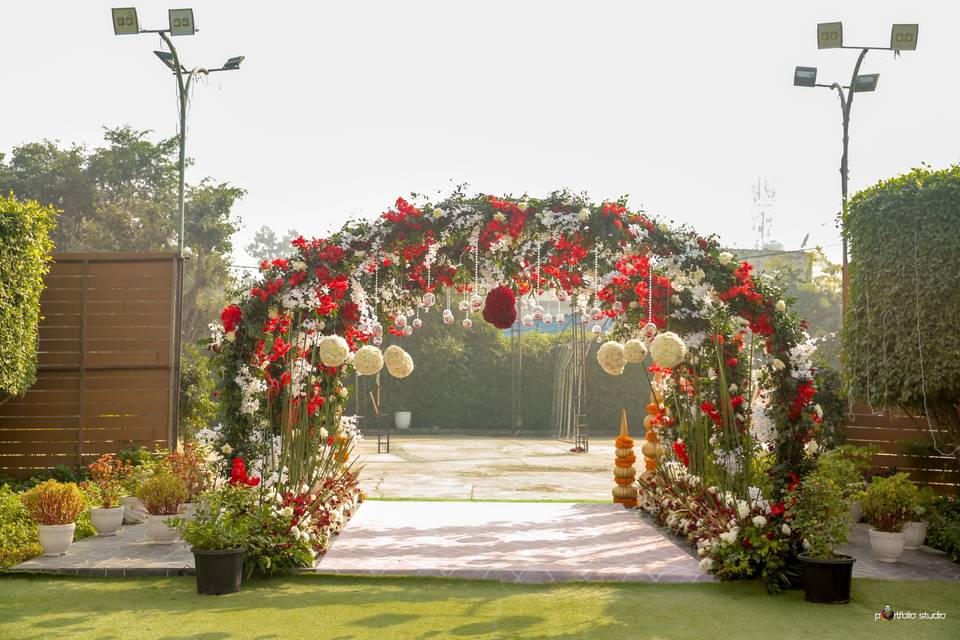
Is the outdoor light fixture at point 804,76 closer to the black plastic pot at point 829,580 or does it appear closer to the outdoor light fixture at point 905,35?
the outdoor light fixture at point 905,35

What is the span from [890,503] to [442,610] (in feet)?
14.3

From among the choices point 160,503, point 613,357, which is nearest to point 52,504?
point 160,503

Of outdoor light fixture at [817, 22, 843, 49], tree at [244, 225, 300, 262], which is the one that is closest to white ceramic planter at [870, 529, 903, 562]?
outdoor light fixture at [817, 22, 843, 49]

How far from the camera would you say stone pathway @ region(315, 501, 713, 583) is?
7340 mm

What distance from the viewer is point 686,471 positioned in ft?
31.2

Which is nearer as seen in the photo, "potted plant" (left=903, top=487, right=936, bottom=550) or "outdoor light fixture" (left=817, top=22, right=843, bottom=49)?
"potted plant" (left=903, top=487, right=936, bottom=550)

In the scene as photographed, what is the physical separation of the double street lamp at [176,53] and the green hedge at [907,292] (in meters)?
9.68

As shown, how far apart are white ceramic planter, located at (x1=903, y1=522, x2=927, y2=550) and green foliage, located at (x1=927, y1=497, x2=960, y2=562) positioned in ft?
0.32

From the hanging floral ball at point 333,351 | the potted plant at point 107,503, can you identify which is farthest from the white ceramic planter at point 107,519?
the hanging floral ball at point 333,351

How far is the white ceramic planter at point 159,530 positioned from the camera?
832 cm

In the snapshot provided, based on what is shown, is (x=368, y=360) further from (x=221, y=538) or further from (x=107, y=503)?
(x=107, y=503)

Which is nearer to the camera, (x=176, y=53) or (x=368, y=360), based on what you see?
(x=368, y=360)

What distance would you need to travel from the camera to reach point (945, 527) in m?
8.49

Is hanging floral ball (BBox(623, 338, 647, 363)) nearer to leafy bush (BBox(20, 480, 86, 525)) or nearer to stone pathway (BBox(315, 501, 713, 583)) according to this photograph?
stone pathway (BBox(315, 501, 713, 583))
